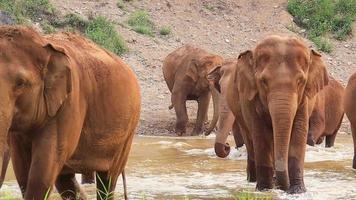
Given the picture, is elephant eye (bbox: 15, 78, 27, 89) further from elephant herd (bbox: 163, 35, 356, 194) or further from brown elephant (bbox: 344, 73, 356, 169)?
brown elephant (bbox: 344, 73, 356, 169)

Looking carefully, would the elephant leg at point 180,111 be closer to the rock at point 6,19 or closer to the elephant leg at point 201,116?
the elephant leg at point 201,116

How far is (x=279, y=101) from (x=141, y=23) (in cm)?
1478

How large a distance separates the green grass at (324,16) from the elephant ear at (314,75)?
53.0 feet

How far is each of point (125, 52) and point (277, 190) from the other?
1205 cm

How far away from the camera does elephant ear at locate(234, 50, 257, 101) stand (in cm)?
940

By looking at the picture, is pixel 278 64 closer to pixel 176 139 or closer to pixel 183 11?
pixel 176 139

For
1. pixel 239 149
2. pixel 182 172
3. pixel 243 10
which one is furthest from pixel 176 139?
pixel 243 10

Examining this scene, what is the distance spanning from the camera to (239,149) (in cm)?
1329

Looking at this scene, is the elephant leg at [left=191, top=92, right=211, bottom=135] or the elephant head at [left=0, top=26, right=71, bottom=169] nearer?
the elephant head at [left=0, top=26, right=71, bottom=169]

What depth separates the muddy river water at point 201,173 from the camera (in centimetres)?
935

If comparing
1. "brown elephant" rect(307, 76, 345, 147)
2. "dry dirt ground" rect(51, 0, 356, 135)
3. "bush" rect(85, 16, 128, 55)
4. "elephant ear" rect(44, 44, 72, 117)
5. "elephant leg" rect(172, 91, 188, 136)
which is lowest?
"dry dirt ground" rect(51, 0, 356, 135)

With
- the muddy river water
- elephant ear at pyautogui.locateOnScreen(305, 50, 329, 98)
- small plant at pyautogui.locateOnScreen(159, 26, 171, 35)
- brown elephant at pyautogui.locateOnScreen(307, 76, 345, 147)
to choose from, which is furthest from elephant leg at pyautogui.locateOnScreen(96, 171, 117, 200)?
small plant at pyautogui.locateOnScreen(159, 26, 171, 35)

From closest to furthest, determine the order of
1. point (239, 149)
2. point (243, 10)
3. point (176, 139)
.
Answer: point (239, 149), point (176, 139), point (243, 10)

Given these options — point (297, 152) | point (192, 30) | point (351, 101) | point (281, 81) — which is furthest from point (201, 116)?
point (192, 30)
